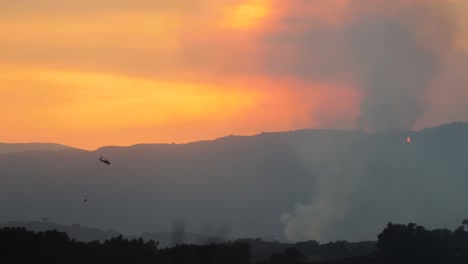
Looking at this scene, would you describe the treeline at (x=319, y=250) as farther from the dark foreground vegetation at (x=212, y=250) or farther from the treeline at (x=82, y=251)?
the treeline at (x=82, y=251)

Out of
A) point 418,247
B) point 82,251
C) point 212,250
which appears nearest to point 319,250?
point 418,247

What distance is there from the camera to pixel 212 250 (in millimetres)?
93500

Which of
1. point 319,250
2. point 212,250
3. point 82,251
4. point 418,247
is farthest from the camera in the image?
point 319,250

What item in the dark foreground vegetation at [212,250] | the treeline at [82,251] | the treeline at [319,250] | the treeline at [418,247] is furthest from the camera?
the treeline at [319,250]

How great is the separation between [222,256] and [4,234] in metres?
22.7

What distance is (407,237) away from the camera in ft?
388

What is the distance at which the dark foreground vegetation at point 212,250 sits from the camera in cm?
7756

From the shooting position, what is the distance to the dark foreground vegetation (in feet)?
254

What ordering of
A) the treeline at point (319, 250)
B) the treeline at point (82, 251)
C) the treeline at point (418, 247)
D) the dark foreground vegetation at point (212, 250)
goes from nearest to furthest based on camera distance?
1. the treeline at point (82, 251)
2. the dark foreground vegetation at point (212, 250)
3. the treeline at point (418, 247)
4. the treeline at point (319, 250)

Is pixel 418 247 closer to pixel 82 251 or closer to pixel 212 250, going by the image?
pixel 212 250

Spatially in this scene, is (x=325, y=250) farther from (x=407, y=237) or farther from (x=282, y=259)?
(x=282, y=259)

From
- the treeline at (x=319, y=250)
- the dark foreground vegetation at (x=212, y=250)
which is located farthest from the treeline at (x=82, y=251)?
the treeline at (x=319, y=250)

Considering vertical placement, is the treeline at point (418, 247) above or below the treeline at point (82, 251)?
above

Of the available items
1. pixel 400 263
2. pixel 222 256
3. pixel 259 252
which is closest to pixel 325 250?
pixel 259 252
